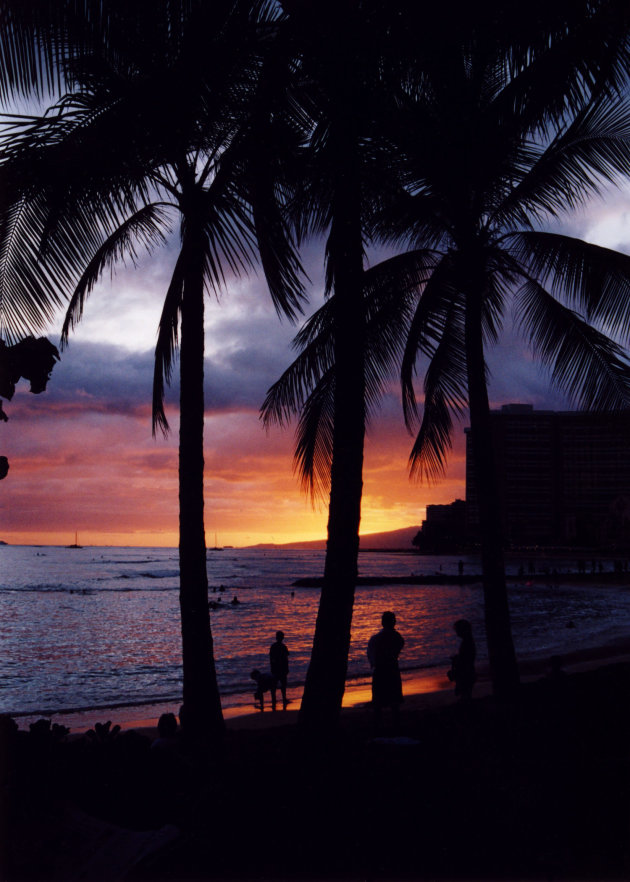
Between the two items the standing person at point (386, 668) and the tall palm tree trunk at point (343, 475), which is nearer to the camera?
the tall palm tree trunk at point (343, 475)

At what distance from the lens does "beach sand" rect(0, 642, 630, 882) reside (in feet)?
12.9

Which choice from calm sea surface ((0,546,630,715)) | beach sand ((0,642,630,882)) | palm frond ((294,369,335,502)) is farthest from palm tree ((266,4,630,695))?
calm sea surface ((0,546,630,715))

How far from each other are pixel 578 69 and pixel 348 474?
16.3ft

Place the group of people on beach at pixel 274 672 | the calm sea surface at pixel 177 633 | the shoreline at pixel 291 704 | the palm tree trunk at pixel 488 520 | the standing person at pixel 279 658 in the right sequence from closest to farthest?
the palm tree trunk at pixel 488 520, the shoreline at pixel 291 704, the group of people on beach at pixel 274 672, the standing person at pixel 279 658, the calm sea surface at pixel 177 633

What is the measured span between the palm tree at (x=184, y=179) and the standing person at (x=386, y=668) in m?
1.97

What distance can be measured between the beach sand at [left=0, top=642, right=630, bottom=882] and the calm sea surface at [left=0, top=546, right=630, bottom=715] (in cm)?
1211

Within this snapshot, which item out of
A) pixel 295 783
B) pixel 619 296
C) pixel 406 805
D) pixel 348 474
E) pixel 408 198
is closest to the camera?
pixel 406 805

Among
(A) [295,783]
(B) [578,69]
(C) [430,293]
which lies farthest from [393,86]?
(A) [295,783]

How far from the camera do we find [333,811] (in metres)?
4.59

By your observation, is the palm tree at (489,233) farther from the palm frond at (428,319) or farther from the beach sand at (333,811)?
the beach sand at (333,811)

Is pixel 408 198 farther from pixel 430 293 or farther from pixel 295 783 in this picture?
pixel 295 783

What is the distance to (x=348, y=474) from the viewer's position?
588 centimetres

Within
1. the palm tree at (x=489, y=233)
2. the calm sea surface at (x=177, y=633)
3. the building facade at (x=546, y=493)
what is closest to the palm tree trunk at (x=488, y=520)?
the palm tree at (x=489, y=233)

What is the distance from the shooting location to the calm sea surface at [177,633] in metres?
19.7
